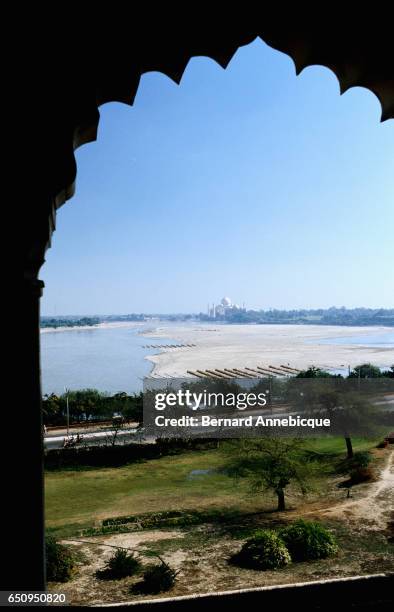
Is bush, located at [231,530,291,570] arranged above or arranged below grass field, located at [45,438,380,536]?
above

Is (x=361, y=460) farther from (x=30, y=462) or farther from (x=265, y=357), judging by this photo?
(x=265, y=357)

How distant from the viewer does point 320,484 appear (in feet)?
38.9

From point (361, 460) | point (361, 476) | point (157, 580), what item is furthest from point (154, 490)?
point (361, 460)

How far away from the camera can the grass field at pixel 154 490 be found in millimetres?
10414

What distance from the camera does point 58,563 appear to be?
7309 mm

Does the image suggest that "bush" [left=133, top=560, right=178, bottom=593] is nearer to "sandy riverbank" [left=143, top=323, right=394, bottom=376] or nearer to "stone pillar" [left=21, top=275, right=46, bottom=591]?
"stone pillar" [left=21, top=275, right=46, bottom=591]

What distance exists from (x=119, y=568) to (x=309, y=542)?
125 inches

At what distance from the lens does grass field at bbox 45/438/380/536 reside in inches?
410

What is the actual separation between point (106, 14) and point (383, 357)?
36020 millimetres

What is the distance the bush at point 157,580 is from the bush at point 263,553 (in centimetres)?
131

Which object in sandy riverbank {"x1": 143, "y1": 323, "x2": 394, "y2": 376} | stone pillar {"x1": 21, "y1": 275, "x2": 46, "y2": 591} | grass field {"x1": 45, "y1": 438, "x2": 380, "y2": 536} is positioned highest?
stone pillar {"x1": 21, "y1": 275, "x2": 46, "y2": 591}

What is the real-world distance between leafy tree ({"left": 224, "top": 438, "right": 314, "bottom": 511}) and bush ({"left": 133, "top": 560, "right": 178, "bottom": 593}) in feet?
13.3

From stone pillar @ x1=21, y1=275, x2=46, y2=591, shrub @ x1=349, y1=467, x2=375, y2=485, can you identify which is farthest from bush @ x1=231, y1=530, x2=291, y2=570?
stone pillar @ x1=21, y1=275, x2=46, y2=591

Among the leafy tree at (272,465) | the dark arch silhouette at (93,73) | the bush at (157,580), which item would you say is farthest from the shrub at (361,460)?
the dark arch silhouette at (93,73)
